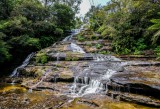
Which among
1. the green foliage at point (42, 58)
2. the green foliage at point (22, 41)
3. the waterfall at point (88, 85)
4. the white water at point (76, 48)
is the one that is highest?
the green foliage at point (22, 41)

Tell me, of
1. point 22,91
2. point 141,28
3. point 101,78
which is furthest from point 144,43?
point 22,91

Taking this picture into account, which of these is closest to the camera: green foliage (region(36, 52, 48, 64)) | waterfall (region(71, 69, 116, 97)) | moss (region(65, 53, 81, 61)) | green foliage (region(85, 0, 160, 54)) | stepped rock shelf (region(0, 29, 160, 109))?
stepped rock shelf (region(0, 29, 160, 109))

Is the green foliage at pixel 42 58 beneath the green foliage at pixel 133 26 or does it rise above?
beneath

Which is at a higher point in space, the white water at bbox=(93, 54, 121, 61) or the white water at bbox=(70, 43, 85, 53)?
the white water at bbox=(70, 43, 85, 53)

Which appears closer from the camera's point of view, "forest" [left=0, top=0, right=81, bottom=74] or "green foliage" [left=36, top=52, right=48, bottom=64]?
"green foliage" [left=36, top=52, right=48, bottom=64]

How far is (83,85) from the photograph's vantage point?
1095cm

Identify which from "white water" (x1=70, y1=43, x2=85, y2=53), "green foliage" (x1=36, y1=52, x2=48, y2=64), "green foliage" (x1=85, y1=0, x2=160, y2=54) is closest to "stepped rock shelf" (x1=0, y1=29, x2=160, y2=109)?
"green foliage" (x1=36, y1=52, x2=48, y2=64)

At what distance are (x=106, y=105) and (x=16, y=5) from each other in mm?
17349

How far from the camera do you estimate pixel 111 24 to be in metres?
20.4

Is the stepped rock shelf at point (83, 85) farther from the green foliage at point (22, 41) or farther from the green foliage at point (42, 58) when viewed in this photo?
Answer: the green foliage at point (22, 41)

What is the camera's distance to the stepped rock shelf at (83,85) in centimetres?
839

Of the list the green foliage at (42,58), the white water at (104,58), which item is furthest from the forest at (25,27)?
the white water at (104,58)

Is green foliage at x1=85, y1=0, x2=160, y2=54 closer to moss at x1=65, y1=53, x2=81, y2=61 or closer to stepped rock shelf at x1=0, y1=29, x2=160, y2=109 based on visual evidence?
stepped rock shelf at x1=0, y1=29, x2=160, y2=109

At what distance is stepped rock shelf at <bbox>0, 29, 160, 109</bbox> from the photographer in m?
8.39
